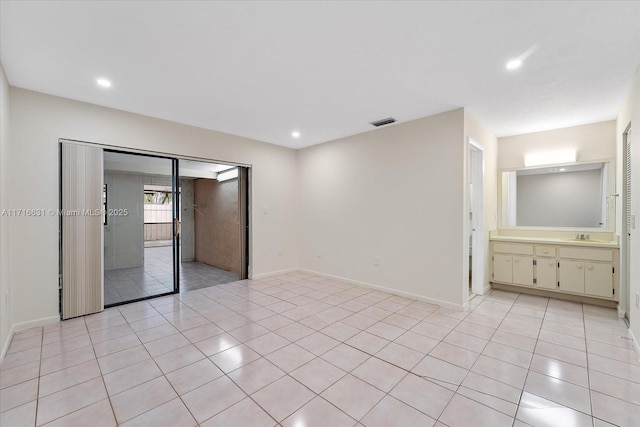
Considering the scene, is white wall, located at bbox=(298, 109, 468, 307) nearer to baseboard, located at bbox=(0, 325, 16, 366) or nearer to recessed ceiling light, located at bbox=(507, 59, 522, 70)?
recessed ceiling light, located at bbox=(507, 59, 522, 70)

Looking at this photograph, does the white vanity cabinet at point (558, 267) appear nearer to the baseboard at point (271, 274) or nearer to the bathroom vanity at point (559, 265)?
the bathroom vanity at point (559, 265)

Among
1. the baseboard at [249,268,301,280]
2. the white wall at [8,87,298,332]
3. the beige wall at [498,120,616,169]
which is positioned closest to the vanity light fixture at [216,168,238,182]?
the white wall at [8,87,298,332]

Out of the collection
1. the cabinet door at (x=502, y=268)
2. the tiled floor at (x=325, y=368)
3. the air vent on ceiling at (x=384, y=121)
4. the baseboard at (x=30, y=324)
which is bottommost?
the tiled floor at (x=325, y=368)

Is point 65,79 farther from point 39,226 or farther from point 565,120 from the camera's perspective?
point 565,120

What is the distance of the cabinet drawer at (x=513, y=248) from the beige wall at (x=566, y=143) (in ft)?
4.35

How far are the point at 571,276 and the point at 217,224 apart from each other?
6.44 meters

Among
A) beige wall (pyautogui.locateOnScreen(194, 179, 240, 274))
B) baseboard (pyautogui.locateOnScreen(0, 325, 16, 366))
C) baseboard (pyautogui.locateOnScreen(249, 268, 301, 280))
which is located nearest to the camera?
baseboard (pyautogui.locateOnScreen(0, 325, 16, 366))

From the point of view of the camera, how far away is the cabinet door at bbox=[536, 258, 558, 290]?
389cm

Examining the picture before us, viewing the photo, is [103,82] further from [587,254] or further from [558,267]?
[587,254]

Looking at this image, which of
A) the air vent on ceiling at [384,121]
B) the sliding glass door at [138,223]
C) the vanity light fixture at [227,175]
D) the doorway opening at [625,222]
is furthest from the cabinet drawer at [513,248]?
the sliding glass door at [138,223]

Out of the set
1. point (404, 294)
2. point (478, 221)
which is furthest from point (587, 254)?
point (404, 294)

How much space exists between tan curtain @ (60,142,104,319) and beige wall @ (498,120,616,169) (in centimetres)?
606

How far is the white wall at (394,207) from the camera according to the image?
3.56m

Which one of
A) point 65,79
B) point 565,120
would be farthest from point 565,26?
point 65,79
